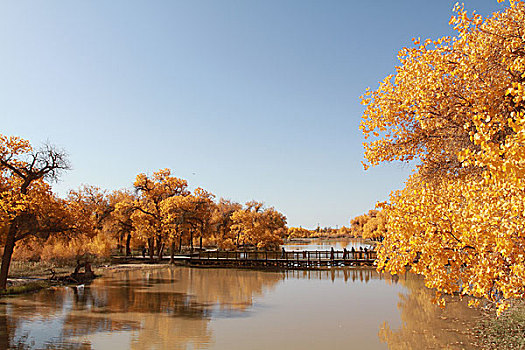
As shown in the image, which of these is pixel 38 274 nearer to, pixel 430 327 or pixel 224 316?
pixel 224 316

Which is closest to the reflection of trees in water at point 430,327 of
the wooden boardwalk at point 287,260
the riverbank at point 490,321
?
the riverbank at point 490,321

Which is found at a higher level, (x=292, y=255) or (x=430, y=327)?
(x=292, y=255)

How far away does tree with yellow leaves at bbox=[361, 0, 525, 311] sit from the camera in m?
5.04

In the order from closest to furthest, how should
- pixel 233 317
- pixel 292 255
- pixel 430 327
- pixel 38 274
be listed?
pixel 430 327 → pixel 233 317 → pixel 38 274 → pixel 292 255

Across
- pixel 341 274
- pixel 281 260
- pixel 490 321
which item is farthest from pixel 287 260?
pixel 490 321

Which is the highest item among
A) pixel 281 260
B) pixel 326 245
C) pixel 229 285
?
pixel 281 260

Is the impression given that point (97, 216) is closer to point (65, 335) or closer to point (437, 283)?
Answer: point (65, 335)

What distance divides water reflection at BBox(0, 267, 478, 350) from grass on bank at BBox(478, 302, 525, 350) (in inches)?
38.1

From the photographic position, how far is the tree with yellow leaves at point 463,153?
199 inches

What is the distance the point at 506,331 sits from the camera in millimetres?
11992

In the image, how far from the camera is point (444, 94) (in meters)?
8.39

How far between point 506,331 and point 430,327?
8.61 feet

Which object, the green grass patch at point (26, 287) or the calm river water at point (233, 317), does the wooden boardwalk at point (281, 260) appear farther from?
the green grass patch at point (26, 287)

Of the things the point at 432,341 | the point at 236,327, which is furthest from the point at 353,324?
the point at 236,327
